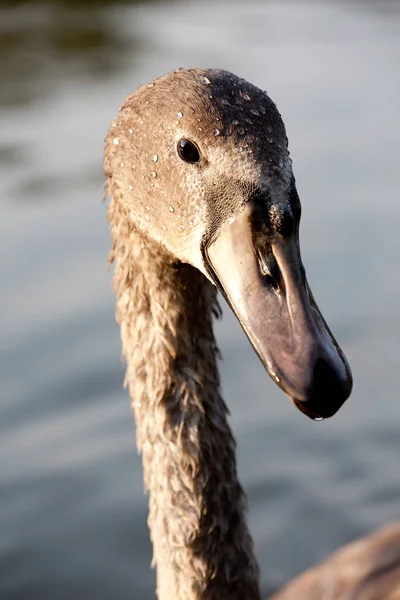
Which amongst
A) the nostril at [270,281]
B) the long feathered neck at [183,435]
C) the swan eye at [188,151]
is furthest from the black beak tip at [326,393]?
the long feathered neck at [183,435]

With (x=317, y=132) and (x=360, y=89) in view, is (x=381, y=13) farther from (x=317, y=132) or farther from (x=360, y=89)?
(x=317, y=132)

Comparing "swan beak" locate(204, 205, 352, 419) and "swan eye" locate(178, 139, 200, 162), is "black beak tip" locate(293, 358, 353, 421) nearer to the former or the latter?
"swan beak" locate(204, 205, 352, 419)

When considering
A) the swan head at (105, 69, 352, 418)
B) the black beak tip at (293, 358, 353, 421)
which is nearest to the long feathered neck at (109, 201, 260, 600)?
the swan head at (105, 69, 352, 418)

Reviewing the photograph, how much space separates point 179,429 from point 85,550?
1499mm

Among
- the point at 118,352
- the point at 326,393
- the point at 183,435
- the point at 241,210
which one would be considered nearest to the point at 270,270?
the point at 241,210

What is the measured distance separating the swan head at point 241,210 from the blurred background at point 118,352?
7.19ft

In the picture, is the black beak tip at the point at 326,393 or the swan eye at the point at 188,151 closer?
the black beak tip at the point at 326,393

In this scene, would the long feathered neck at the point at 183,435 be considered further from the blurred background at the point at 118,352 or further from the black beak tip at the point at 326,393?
the blurred background at the point at 118,352

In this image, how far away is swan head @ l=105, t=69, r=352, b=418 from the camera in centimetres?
289

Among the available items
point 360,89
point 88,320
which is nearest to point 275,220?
point 88,320

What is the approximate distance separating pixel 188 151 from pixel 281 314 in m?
0.53

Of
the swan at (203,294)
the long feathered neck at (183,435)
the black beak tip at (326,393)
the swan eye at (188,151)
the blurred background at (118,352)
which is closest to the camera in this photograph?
the black beak tip at (326,393)

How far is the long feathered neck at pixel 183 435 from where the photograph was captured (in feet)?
12.2

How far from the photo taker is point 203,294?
368 centimetres
